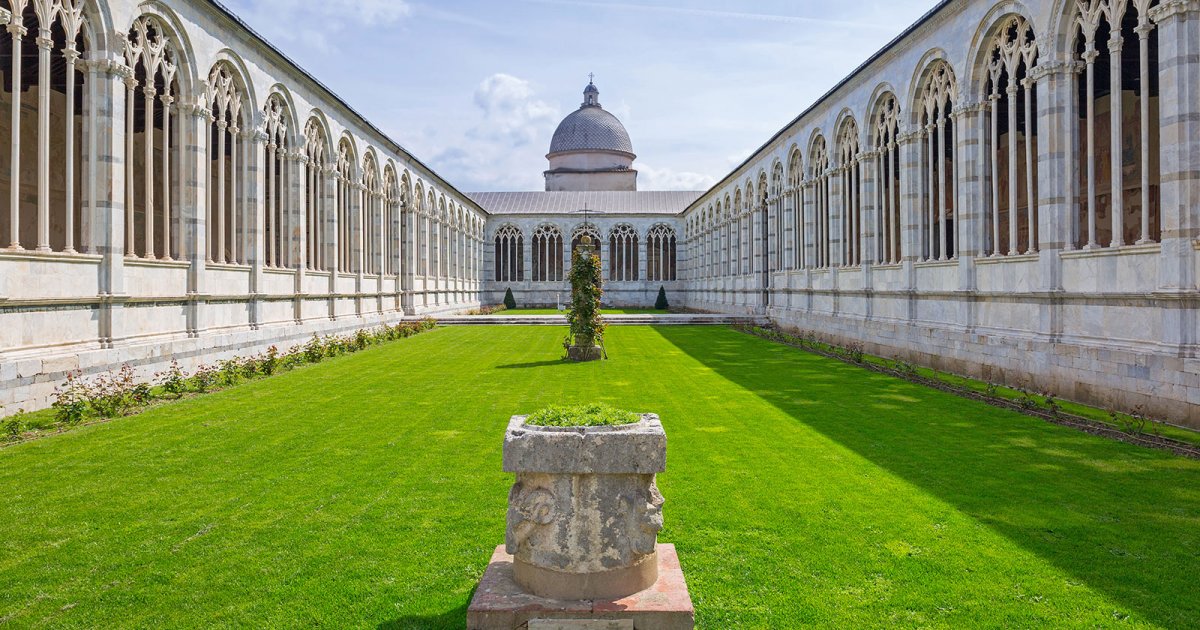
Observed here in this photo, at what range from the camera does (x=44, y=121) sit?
11.9 m

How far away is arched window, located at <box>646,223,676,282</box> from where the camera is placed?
59.3 m

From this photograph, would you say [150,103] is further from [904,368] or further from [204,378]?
[904,368]

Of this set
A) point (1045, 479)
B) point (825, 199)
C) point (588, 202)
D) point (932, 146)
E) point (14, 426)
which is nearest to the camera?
point (1045, 479)

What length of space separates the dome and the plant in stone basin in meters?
49.3

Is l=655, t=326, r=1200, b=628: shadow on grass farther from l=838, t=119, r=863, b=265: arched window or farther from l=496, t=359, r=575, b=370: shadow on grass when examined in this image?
l=838, t=119, r=863, b=265: arched window

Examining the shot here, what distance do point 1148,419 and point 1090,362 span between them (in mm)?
1673

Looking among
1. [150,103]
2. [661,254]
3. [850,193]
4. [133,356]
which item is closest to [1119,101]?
[850,193]

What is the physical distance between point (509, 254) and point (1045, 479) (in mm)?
53229

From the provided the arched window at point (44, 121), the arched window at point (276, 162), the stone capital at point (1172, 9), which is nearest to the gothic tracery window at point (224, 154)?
the arched window at point (276, 162)

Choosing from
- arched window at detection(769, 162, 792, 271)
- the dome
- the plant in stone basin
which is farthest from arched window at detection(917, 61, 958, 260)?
the dome

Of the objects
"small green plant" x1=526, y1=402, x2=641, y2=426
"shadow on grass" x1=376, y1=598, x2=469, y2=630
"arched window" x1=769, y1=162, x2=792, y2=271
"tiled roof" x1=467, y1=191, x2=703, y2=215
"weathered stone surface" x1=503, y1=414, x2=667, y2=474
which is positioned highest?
"tiled roof" x1=467, y1=191, x2=703, y2=215

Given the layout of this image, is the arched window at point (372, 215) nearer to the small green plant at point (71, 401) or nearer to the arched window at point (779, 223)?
the arched window at point (779, 223)

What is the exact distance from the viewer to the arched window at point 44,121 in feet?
37.6

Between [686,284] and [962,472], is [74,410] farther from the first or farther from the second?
[686,284]
